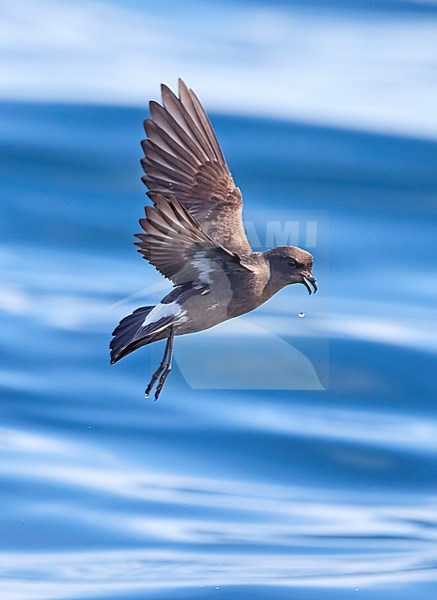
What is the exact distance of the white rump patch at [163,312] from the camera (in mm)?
3936

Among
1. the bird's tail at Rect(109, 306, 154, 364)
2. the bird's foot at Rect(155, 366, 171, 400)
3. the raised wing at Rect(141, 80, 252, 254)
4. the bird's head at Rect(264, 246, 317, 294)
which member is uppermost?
the raised wing at Rect(141, 80, 252, 254)

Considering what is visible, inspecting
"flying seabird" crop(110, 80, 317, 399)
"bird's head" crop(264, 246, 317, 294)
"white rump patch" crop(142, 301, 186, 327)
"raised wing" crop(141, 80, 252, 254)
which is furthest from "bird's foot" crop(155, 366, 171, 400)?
"raised wing" crop(141, 80, 252, 254)

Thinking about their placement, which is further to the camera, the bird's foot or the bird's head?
the bird's head

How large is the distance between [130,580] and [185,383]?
185 cm

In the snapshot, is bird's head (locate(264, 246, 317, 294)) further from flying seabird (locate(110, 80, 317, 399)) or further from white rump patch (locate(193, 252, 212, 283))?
white rump patch (locate(193, 252, 212, 283))

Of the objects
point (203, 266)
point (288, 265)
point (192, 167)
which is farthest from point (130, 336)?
point (192, 167)

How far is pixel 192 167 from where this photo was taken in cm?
479

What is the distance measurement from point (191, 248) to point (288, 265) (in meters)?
0.45

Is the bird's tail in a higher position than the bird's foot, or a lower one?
higher

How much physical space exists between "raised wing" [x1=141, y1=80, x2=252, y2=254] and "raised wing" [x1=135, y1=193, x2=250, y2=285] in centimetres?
51

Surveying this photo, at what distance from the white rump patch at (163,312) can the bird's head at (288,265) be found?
326mm

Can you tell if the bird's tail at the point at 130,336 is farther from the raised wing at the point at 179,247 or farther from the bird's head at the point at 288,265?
the bird's head at the point at 288,265

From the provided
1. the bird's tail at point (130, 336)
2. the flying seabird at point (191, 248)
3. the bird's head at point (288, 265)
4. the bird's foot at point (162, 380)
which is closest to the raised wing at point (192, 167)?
the flying seabird at point (191, 248)

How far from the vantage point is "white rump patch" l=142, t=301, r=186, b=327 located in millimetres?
3936
